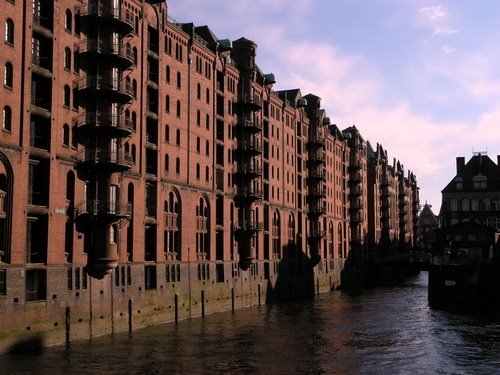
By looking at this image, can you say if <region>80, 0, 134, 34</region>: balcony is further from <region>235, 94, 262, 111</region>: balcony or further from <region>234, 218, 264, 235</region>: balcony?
<region>234, 218, 264, 235</region>: balcony

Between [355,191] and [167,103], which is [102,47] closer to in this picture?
[167,103]

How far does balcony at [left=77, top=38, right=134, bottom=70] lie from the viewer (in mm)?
44469

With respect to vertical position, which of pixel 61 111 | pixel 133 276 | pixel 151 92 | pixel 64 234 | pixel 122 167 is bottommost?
pixel 133 276

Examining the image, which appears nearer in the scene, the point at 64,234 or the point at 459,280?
the point at 64,234

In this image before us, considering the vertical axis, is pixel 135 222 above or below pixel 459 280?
above

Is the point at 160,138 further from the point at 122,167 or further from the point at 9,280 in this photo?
the point at 9,280

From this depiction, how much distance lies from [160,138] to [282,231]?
31.8 meters

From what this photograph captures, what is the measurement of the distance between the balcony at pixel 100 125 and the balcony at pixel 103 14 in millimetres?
6388

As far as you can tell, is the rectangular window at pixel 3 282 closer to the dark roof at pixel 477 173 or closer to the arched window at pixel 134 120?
the arched window at pixel 134 120

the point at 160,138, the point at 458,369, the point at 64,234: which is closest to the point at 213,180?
the point at 160,138

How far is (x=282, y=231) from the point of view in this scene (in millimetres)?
82375

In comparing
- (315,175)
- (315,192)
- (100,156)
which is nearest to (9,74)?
(100,156)

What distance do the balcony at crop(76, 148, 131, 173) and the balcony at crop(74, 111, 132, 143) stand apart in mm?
1110

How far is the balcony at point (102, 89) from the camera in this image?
4429 cm
